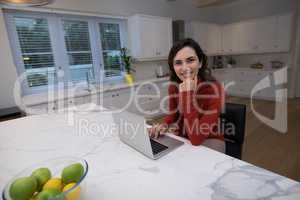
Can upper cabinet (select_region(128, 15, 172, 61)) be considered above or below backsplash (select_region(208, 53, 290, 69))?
above

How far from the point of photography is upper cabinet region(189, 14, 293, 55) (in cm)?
429

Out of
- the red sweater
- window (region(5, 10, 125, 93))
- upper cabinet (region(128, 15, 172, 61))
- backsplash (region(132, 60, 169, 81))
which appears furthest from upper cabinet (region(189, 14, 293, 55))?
the red sweater

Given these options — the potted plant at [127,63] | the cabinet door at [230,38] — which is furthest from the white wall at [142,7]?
the potted plant at [127,63]

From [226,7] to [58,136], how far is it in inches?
233

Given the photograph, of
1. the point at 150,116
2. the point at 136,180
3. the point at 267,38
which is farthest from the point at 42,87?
the point at 267,38

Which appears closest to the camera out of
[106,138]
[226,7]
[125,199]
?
[125,199]

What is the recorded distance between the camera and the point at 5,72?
8.00 ft

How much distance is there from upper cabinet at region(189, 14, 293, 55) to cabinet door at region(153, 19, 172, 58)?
3.11 ft

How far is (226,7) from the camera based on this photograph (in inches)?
211

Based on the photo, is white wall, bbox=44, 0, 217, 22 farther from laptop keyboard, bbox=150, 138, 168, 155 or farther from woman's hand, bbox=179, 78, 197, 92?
laptop keyboard, bbox=150, 138, 168, 155

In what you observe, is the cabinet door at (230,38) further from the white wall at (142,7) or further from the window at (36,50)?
the window at (36,50)

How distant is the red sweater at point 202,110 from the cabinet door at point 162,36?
2.64 m

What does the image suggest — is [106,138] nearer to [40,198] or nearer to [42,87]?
[40,198]

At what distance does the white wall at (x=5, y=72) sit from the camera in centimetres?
240
